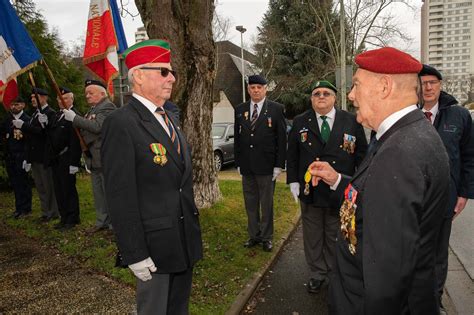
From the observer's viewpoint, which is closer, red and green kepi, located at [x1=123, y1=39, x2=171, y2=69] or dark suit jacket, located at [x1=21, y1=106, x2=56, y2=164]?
red and green kepi, located at [x1=123, y1=39, x2=171, y2=69]

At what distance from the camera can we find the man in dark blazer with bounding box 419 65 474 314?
11.6ft

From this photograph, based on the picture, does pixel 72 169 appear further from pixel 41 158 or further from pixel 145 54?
pixel 145 54

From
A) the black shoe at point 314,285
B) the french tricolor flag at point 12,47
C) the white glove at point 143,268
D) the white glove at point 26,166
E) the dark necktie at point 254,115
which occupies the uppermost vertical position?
the french tricolor flag at point 12,47

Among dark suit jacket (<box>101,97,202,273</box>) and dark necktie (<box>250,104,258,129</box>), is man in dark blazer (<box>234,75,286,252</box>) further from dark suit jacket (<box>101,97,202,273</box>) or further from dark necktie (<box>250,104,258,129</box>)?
dark suit jacket (<box>101,97,202,273</box>)

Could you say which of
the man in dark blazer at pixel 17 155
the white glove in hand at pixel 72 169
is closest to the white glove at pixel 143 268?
the white glove in hand at pixel 72 169

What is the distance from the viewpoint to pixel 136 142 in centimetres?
→ 239

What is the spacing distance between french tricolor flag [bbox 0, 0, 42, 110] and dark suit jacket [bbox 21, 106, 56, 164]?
1216mm

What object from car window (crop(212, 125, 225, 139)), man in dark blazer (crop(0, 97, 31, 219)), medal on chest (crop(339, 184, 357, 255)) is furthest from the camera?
car window (crop(212, 125, 225, 139))

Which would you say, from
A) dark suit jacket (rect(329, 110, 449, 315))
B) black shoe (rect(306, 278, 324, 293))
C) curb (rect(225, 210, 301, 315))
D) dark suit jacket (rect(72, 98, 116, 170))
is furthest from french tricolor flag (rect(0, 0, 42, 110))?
dark suit jacket (rect(329, 110, 449, 315))

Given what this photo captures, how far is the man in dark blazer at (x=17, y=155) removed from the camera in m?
6.93

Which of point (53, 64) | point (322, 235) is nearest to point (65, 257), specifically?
point (322, 235)

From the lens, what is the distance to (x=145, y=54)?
262cm

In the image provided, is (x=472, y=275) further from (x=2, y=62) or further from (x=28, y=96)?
(x=28, y=96)

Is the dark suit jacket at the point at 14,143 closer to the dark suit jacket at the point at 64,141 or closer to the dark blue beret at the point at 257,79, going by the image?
the dark suit jacket at the point at 64,141
